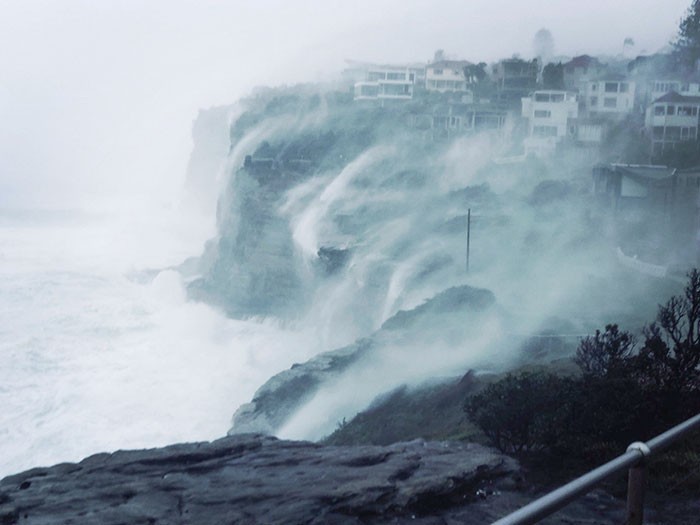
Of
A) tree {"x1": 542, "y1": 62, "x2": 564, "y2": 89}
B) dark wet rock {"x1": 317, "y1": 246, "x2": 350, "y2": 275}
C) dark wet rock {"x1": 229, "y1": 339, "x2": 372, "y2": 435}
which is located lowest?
dark wet rock {"x1": 229, "y1": 339, "x2": 372, "y2": 435}

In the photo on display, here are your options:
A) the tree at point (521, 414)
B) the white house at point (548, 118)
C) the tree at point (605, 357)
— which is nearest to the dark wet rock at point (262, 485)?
the tree at point (521, 414)

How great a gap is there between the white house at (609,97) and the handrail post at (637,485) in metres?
18.9

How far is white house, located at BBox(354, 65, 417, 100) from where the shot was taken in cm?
2895

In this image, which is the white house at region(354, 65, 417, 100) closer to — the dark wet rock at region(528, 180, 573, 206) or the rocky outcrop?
the dark wet rock at region(528, 180, 573, 206)

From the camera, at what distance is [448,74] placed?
26.2 meters

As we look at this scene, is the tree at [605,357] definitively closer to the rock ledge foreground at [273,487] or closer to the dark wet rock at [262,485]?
the rock ledge foreground at [273,487]

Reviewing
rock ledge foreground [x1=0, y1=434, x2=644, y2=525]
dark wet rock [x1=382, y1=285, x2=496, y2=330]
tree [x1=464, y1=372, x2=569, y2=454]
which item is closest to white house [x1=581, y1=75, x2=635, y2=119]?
dark wet rock [x1=382, y1=285, x2=496, y2=330]

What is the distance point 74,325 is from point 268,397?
13.6 m

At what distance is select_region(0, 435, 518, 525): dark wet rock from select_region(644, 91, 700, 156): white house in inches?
525

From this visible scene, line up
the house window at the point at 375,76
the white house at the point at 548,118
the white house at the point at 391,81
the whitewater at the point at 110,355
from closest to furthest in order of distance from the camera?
the whitewater at the point at 110,355 → the white house at the point at 548,118 → the white house at the point at 391,81 → the house window at the point at 375,76

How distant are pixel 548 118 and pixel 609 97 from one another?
2.97m

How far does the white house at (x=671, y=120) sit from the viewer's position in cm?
1689

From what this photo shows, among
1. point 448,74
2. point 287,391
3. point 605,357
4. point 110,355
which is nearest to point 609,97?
point 448,74

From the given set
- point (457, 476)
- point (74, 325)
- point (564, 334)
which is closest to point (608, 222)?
point (564, 334)
